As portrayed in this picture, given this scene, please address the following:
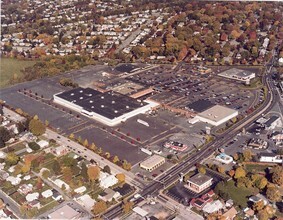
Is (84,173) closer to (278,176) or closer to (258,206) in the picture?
(258,206)

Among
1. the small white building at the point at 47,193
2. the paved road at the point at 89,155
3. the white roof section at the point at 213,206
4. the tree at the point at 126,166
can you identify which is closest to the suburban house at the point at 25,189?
the small white building at the point at 47,193

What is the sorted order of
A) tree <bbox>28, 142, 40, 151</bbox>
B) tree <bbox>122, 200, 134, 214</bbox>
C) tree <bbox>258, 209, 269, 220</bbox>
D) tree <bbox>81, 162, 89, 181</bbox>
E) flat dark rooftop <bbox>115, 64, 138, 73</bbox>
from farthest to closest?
flat dark rooftop <bbox>115, 64, 138, 73</bbox>
tree <bbox>28, 142, 40, 151</bbox>
tree <bbox>81, 162, 89, 181</bbox>
tree <bbox>122, 200, 134, 214</bbox>
tree <bbox>258, 209, 269, 220</bbox>

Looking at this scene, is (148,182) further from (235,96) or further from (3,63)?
(3,63)

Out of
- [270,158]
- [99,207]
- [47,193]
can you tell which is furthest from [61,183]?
[270,158]

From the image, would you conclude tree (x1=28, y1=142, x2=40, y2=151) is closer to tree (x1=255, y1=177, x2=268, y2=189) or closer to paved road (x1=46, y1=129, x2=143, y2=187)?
paved road (x1=46, y1=129, x2=143, y2=187)

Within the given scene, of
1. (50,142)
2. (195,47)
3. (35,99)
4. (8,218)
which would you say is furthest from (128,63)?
(8,218)

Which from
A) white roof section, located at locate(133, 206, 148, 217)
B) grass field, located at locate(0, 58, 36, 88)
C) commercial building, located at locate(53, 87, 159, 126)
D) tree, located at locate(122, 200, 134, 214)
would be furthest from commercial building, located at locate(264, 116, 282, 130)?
grass field, located at locate(0, 58, 36, 88)

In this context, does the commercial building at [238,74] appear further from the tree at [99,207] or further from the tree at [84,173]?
the tree at [99,207]

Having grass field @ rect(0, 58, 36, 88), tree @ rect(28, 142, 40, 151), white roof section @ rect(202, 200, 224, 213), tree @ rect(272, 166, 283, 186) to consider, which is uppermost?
tree @ rect(272, 166, 283, 186)
